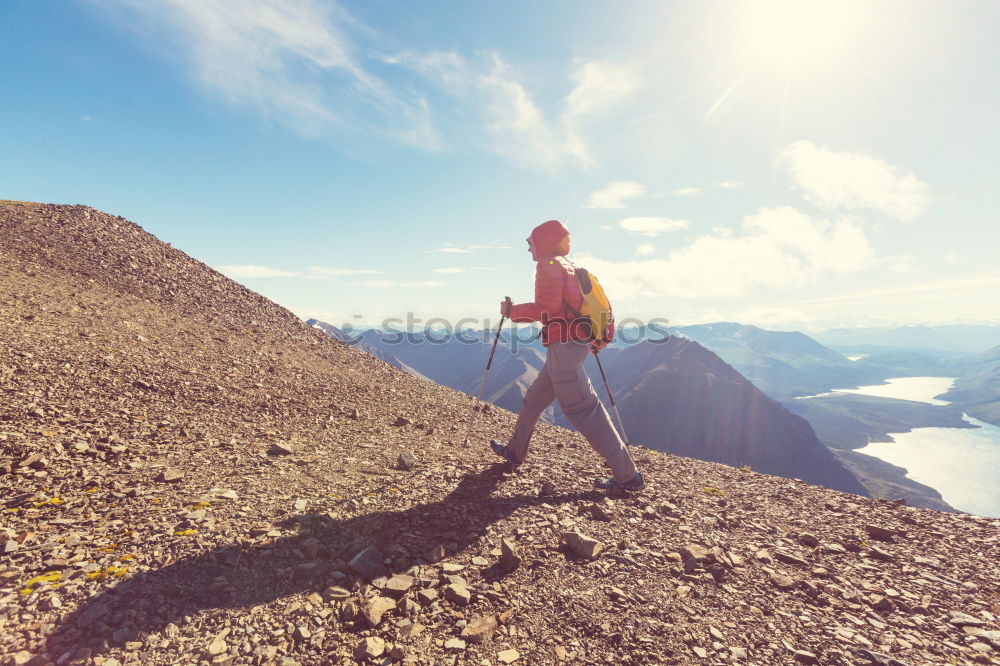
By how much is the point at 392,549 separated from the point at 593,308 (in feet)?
15.2

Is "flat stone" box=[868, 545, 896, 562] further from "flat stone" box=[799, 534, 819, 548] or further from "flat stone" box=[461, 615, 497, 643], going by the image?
"flat stone" box=[461, 615, 497, 643]

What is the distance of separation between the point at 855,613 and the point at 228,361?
13.7 meters

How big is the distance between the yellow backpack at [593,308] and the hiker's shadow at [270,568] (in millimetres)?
2951

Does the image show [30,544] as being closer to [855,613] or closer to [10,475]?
[10,475]

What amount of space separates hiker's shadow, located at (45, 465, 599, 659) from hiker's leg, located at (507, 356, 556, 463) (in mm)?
1536

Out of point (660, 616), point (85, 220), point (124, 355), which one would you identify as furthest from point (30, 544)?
point (85, 220)

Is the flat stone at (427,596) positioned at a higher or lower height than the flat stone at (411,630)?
higher

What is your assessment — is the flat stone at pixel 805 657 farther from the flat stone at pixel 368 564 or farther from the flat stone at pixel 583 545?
the flat stone at pixel 368 564

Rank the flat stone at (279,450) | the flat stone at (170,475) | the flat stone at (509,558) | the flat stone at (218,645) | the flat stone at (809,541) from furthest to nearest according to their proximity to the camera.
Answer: the flat stone at (279,450) < the flat stone at (170,475) < the flat stone at (809,541) < the flat stone at (509,558) < the flat stone at (218,645)

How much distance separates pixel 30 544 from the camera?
4.50 metres

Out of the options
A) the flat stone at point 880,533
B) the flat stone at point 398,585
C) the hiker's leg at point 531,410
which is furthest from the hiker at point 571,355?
the flat stone at point 398,585

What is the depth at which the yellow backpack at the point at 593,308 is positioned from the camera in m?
7.48

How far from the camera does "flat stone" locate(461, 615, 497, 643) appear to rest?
12.8 feet

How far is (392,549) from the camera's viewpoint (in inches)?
204
